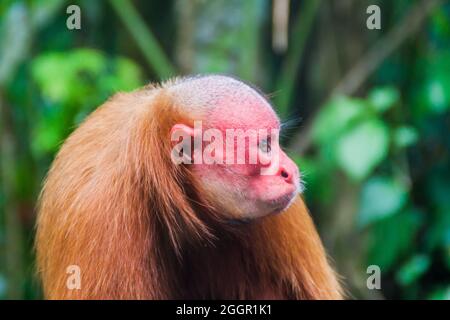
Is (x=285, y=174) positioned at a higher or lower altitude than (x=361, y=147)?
lower

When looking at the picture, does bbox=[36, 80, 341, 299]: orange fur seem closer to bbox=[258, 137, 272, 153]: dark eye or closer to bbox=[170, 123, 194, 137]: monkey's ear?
bbox=[170, 123, 194, 137]: monkey's ear

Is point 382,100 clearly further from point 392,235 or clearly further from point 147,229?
point 147,229

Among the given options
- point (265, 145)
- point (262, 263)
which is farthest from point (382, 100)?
point (265, 145)

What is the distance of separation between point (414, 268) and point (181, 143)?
7.05 ft

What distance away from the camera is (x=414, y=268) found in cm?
444

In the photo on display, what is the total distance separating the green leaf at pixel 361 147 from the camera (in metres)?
3.96

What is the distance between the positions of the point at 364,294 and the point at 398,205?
0.75 m

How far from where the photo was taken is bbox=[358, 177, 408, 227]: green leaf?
4.49 m

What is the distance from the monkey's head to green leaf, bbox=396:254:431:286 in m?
1.96

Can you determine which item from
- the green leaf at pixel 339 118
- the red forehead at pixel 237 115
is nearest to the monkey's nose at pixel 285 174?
the red forehead at pixel 237 115

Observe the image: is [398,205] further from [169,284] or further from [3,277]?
[3,277]

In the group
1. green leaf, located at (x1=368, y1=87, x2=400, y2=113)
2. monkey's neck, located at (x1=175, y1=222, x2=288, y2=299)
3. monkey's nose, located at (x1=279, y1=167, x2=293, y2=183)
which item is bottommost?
monkey's neck, located at (x1=175, y1=222, x2=288, y2=299)

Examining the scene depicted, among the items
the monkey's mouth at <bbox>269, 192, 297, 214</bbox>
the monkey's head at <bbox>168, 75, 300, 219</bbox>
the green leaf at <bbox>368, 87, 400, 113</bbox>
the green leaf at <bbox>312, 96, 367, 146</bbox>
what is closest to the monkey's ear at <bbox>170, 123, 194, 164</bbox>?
the monkey's head at <bbox>168, 75, 300, 219</bbox>

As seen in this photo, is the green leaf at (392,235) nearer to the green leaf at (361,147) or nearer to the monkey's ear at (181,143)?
the green leaf at (361,147)
